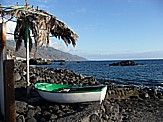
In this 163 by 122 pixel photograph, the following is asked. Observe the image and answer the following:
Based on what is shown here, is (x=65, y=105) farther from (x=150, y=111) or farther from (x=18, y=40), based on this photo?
(x=150, y=111)

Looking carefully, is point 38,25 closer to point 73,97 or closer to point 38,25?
point 38,25

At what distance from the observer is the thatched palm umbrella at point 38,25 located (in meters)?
9.77

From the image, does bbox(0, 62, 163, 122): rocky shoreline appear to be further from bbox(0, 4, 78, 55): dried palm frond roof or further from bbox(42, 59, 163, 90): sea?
bbox(42, 59, 163, 90): sea

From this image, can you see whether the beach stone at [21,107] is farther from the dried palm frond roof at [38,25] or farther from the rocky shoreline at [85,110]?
the dried palm frond roof at [38,25]

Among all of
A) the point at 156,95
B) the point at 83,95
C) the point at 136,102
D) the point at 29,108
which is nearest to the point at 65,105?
the point at 83,95

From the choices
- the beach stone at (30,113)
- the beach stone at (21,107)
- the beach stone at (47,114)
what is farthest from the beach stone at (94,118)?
the beach stone at (21,107)

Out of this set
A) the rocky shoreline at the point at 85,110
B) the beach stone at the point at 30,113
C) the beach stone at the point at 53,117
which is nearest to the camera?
the rocky shoreline at the point at 85,110

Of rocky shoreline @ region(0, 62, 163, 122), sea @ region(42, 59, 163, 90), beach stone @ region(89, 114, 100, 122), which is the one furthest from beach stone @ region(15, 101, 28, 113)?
sea @ region(42, 59, 163, 90)

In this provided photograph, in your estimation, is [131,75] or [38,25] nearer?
[38,25]

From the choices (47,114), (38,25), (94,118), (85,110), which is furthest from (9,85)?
(38,25)

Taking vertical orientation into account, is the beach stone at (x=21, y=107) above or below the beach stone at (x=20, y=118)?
above

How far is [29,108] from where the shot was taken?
9.25m

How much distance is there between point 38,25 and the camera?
10758 millimetres

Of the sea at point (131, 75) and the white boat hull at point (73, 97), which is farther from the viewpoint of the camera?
the sea at point (131, 75)
